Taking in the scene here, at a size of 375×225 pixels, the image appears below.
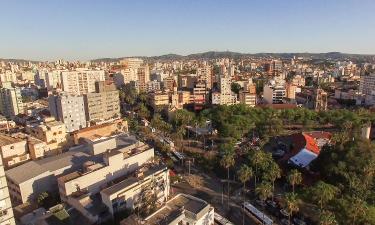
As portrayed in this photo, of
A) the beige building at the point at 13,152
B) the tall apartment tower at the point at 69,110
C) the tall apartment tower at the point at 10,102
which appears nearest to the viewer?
the beige building at the point at 13,152

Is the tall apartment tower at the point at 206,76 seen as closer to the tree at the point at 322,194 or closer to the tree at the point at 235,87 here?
the tree at the point at 235,87

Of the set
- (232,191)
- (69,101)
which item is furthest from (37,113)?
(232,191)

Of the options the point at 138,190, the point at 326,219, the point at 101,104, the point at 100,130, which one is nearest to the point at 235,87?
the point at 101,104

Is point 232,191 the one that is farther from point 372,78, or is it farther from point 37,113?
point 372,78

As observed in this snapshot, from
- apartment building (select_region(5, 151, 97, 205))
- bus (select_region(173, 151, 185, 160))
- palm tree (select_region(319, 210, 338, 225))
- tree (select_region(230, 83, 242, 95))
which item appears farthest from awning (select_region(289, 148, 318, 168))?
tree (select_region(230, 83, 242, 95))

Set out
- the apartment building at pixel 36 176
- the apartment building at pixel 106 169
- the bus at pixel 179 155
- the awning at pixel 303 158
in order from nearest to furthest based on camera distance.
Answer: the apartment building at pixel 106 169, the apartment building at pixel 36 176, the awning at pixel 303 158, the bus at pixel 179 155

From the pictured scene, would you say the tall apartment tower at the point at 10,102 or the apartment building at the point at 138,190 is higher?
the tall apartment tower at the point at 10,102

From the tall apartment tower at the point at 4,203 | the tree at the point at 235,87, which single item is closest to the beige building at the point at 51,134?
the tall apartment tower at the point at 4,203

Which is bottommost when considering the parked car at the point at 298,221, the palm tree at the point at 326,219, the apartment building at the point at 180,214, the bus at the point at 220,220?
the parked car at the point at 298,221

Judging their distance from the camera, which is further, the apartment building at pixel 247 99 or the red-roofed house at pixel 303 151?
the apartment building at pixel 247 99
